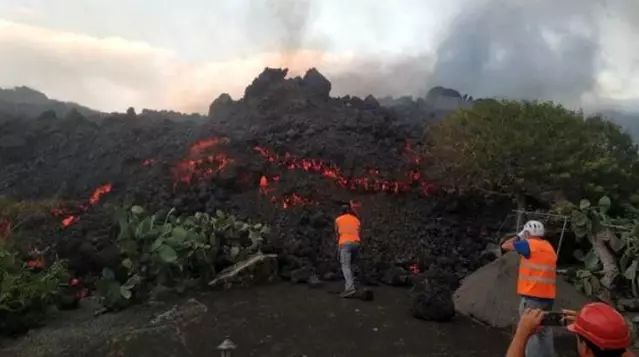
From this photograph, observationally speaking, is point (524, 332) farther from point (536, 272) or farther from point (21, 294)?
point (21, 294)

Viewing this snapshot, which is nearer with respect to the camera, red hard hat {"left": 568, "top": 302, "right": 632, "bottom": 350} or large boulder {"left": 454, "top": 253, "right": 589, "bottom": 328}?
red hard hat {"left": 568, "top": 302, "right": 632, "bottom": 350}

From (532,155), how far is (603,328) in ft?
48.5

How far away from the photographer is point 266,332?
11.7 meters

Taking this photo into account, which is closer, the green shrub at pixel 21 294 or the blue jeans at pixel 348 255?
the green shrub at pixel 21 294

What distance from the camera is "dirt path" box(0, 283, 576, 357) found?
1095cm

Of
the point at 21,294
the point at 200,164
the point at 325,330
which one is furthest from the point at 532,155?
the point at 21,294

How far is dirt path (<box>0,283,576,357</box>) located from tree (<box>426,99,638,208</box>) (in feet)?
18.9

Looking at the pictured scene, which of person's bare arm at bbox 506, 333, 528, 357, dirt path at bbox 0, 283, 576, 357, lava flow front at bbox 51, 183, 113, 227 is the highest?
person's bare arm at bbox 506, 333, 528, 357

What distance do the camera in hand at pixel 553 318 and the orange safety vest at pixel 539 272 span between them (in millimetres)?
4883

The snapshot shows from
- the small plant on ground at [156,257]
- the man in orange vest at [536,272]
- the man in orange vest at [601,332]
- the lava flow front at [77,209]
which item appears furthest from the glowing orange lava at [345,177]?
the man in orange vest at [601,332]

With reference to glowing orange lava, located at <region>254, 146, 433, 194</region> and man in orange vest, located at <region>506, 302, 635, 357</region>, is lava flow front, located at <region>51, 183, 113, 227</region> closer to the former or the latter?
glowing orange lava, located at <region>254, 146, 433, 194</region>

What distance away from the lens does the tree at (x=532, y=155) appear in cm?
1681

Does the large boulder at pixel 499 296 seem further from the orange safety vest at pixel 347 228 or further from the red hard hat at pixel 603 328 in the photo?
the red hard hat at pixel 603 328

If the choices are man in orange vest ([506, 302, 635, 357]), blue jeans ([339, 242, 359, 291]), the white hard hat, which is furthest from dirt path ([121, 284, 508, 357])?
man in orange vest ([506, 302, 635, 357])
